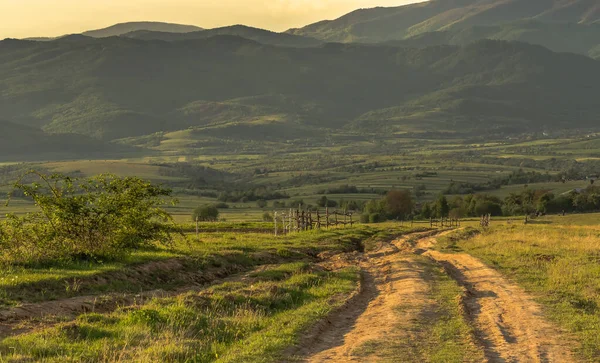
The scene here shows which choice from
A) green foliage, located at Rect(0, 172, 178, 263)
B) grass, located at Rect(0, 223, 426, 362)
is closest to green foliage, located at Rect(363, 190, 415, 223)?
grass, located at Rect(0, 223, 426, 362)

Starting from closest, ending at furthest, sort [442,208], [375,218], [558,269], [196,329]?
[196,329] < [558,269] < [375,218] < [442,208]

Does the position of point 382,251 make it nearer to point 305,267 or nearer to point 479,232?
point 305,267

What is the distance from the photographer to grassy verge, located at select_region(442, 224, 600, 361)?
20386 millimetres

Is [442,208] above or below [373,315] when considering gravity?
below

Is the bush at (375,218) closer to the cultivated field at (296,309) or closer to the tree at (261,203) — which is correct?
the tree at (261,203)

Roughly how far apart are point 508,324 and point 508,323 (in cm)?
15

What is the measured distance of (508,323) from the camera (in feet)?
66.8

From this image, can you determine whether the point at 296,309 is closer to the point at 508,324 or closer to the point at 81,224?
the point at 508,324

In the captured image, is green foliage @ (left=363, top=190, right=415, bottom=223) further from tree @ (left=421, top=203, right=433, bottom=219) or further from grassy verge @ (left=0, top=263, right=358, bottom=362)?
grassy verge @ (left=0, top=263, right=358, bottom=362)

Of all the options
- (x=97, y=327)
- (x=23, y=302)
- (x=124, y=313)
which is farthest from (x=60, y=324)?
(x=23, y=302)

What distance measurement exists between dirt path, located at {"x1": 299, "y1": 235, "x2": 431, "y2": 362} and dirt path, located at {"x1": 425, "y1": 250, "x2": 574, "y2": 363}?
5.39ft

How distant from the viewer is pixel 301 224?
6222cm

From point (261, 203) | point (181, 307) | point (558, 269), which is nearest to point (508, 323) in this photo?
point (181, 307)

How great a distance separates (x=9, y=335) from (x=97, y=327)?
1.88 metres
